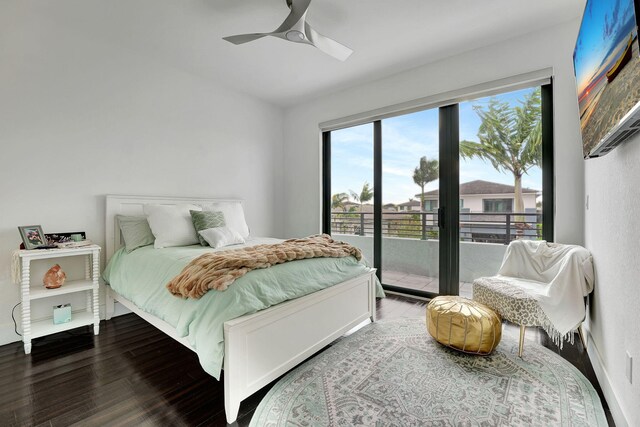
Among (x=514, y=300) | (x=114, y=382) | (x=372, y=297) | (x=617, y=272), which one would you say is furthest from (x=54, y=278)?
(x=617, y=272)

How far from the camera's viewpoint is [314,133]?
14.2 ft

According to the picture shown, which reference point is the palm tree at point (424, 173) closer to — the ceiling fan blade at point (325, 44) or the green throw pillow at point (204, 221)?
the ceiling fan blade at point (325, 44)

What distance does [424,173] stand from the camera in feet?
11.2

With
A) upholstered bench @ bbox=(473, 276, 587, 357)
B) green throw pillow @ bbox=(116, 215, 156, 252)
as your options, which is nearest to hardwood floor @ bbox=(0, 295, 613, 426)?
upholstered bench @ bbox=(473, 276, 587, 357)

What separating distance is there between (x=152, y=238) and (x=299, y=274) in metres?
1.70

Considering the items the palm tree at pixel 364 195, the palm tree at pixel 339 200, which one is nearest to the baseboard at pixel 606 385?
the palm tree at pixel 364 195

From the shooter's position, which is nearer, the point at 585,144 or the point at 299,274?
the point at 585,144

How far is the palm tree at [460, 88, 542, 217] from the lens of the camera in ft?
9.08

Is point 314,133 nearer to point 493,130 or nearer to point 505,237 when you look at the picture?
point 493,130

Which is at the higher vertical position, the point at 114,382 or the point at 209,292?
the point at 209,292

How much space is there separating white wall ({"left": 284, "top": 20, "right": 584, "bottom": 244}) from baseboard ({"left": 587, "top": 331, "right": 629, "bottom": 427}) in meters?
0.91

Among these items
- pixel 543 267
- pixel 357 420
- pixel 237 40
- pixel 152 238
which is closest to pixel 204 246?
pixel 152 238

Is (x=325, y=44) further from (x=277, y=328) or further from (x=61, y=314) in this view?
(x=61, y=314)

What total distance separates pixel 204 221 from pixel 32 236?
128cm
